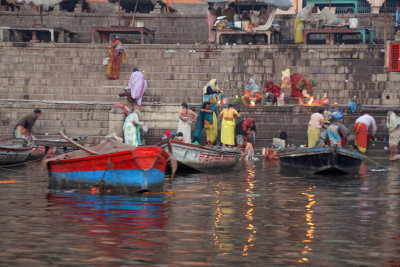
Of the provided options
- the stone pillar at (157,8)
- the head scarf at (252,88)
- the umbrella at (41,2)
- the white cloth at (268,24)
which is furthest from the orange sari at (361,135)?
the umbrella at (41,2)

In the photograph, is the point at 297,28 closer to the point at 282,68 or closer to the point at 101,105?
the point at 282,68

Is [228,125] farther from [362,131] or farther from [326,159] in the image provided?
[326,159]

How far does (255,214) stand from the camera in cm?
1054

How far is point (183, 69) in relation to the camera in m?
24.0

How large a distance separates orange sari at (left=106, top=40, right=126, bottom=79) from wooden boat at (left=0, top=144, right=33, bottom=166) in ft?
20.7

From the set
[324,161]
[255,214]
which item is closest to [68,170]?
[255,214]

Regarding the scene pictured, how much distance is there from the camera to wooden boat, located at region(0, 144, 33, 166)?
16.8 meters

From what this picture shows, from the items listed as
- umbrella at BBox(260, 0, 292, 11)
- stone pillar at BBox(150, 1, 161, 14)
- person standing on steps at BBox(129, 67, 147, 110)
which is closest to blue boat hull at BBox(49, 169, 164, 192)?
person standing on steps at BBox(129, 67, 147, 110)

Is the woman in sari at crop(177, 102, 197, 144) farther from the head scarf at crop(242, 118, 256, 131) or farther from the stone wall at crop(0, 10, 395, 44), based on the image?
the stone wall at crop(0, 10, 395, 44)

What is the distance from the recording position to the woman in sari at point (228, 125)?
1958cm

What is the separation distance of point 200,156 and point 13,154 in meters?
4.43

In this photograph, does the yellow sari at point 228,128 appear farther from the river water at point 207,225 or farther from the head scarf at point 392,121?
the river water at point 207,225

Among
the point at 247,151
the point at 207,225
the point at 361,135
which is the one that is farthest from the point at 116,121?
the point at 207,225

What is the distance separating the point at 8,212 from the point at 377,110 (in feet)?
42.1
